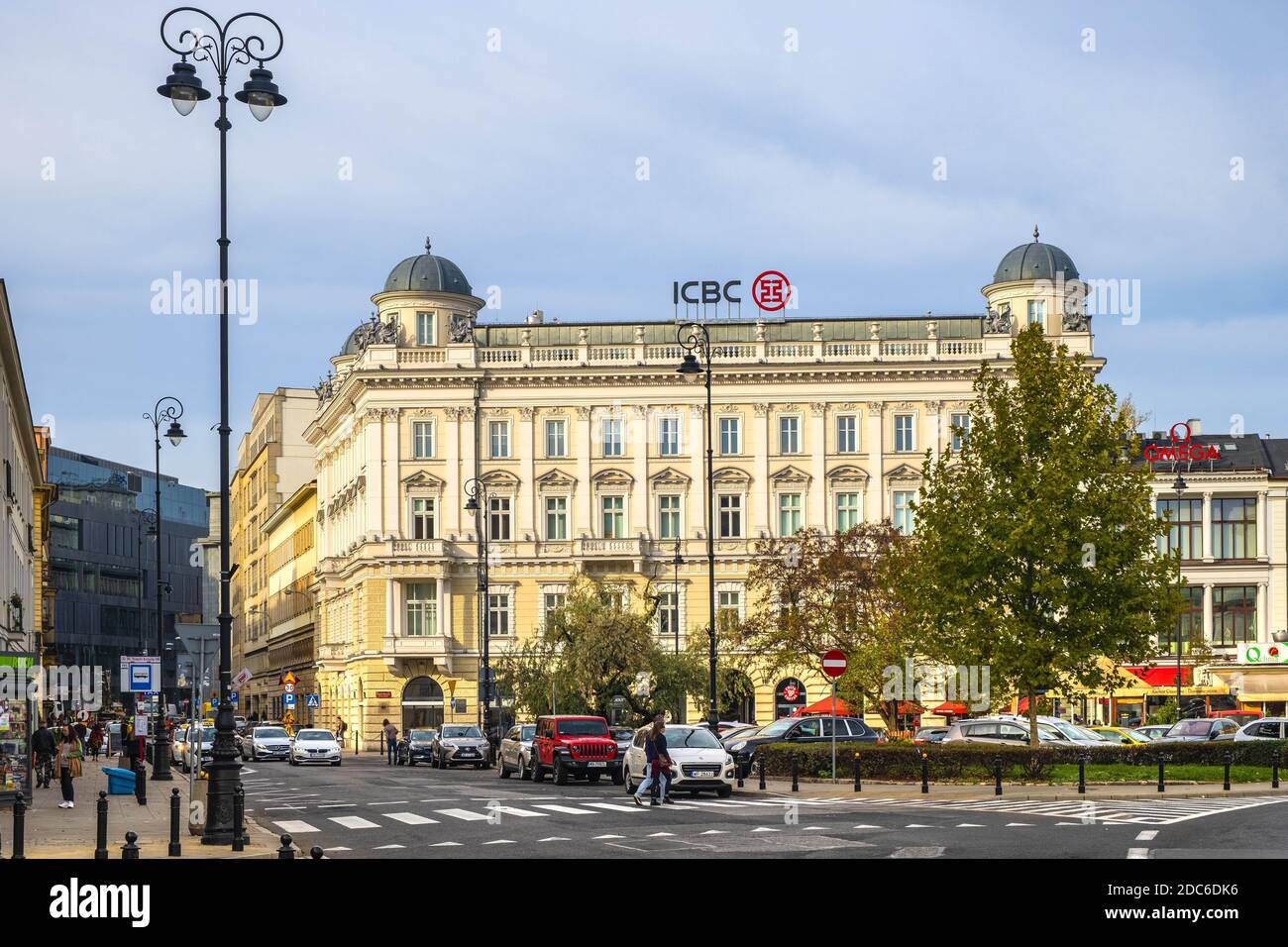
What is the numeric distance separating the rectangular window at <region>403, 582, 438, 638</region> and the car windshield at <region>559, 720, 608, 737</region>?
151ft

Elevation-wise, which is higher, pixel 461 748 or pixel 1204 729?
pixel 1204 729

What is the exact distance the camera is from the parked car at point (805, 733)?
161ft

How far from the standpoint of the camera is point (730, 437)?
9575cm

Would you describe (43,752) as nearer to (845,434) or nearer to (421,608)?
(421,608)

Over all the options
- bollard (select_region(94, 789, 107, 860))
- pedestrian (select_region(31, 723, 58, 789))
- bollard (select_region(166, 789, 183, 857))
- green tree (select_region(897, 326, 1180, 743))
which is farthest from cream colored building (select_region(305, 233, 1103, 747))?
bollard (select_region(94, 789, 107, 860))

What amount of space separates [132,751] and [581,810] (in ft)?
78.3

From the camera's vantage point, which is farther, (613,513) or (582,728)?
(613,513)

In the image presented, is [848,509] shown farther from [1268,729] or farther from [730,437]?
[1268,729]

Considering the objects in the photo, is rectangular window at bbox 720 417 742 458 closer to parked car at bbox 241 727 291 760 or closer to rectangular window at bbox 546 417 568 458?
rectangular window at bbox 546 417 568 458

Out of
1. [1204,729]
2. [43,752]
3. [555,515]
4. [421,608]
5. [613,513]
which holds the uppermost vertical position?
[613,513]

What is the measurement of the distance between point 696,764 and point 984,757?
6.49 metres

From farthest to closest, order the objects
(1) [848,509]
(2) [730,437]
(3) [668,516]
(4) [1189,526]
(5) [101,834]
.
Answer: (2) [730,437] < (3) [668,516] < (1) [848,509] < (4) [1189,526] < (5) [101,834]

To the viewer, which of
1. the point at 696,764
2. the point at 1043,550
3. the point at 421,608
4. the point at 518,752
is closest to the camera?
the point at 696,764

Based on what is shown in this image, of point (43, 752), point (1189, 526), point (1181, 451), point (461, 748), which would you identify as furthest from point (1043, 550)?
point (1189, 526)
